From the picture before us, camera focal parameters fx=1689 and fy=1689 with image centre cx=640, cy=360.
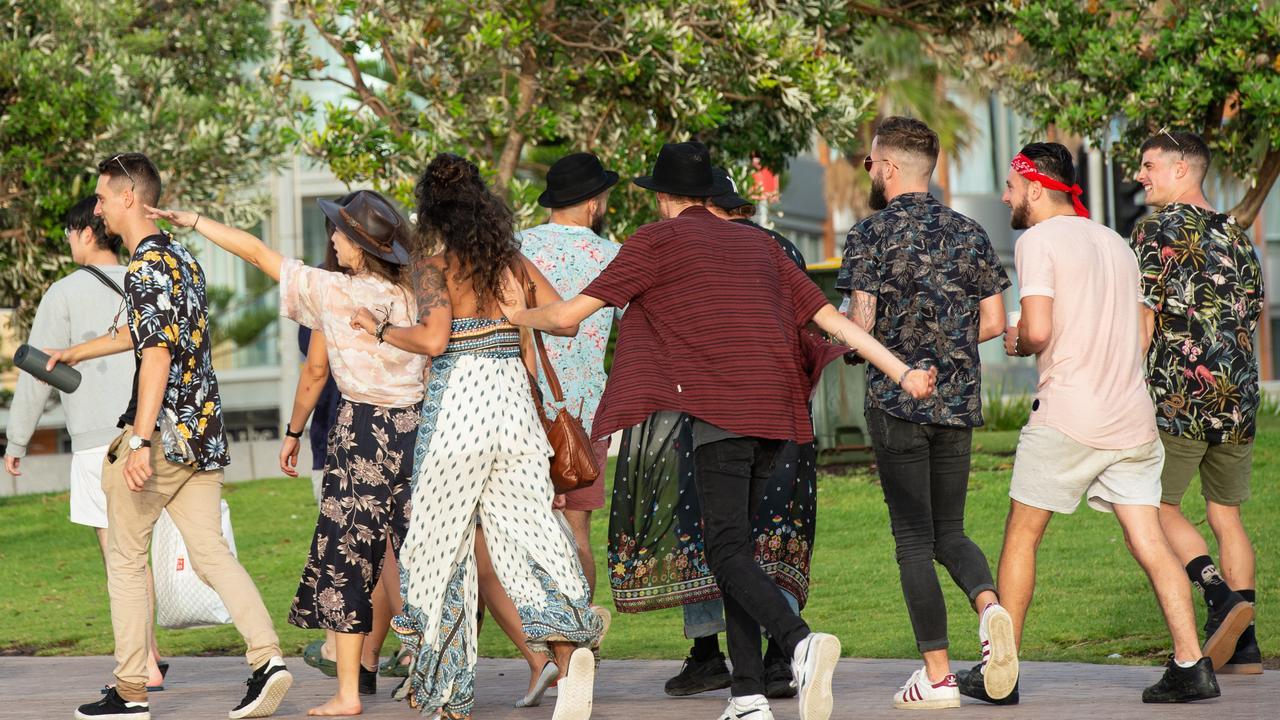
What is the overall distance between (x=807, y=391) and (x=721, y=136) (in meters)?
9.02

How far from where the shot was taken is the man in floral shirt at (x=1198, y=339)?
6387mm

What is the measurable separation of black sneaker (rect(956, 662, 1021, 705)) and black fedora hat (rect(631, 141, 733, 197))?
1.94 metres

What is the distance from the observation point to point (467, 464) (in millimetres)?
5539

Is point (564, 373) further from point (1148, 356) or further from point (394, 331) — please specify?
point (1148, 356)

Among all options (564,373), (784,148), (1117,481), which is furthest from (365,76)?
(1117,481)

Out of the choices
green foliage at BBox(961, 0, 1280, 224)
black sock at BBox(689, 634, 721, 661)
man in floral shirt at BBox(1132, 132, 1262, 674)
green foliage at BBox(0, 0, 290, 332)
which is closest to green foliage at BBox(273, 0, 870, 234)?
green foliage at BBox(0, 0, 290, 332)

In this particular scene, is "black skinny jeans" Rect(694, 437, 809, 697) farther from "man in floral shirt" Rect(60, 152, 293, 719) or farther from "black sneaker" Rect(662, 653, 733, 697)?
"man in floral shirt" Rect(60, 152, 293, 719)

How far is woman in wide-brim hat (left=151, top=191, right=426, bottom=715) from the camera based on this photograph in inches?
235

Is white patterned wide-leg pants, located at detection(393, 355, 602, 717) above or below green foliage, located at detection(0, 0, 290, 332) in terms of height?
below

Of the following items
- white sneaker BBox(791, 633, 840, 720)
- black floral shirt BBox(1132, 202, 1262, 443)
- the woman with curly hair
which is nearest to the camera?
white sneaker BBox(791, 633, 840, 720)

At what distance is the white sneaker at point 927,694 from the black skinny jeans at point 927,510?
123mm

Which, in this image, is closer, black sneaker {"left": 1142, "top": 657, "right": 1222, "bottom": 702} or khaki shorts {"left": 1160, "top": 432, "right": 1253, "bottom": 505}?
black sneaker {"left": 1142, "top": 657, "right": 1222, "bottom": 702}

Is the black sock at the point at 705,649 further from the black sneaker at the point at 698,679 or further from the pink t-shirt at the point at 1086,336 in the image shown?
the pink t-shirt at the point at 1086,336

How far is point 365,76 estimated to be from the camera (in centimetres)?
2291
